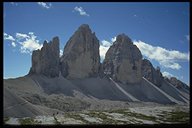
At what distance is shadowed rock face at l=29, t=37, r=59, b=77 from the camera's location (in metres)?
121

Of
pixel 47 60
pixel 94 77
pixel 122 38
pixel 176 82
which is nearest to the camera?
pixel 47 60

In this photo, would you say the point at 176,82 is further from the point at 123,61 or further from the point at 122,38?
the point at 122,38

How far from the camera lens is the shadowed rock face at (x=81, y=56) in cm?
13238

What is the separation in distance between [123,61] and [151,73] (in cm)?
2647

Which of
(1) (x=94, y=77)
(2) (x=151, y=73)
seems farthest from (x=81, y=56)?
(2) (x=151, y=73)

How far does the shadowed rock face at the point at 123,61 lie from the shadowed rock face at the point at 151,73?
11728mm

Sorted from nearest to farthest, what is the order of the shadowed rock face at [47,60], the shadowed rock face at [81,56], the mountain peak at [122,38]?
the shadowed rock face at [47,60] < the shadowed rock face at [81,56] < the mountain peak at [122,38]

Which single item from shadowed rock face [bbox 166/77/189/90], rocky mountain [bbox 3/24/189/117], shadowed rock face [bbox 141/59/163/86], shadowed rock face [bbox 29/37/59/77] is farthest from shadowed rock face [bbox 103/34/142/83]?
shadowed rock face [bbox 166/77/189/90]

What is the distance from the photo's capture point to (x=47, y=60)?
123625 mm

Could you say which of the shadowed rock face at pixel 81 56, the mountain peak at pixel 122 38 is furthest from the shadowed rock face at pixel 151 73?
the shadowed rock face at pixel 81 56

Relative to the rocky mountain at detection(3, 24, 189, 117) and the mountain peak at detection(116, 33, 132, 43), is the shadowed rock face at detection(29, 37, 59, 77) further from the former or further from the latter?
the mountain peak at detection(116, 33, 132, 43)

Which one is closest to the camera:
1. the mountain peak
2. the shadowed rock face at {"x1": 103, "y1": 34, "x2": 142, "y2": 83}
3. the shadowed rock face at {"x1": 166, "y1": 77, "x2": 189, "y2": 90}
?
the shadowed rock face at {"x1": 103, "y1": 34, "x2": 142, "y2": 83}

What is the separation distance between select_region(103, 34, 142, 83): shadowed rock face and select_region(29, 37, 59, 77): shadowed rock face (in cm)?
3583

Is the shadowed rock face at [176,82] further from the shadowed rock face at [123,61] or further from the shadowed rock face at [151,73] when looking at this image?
the shadowed rock face at [123,61]
